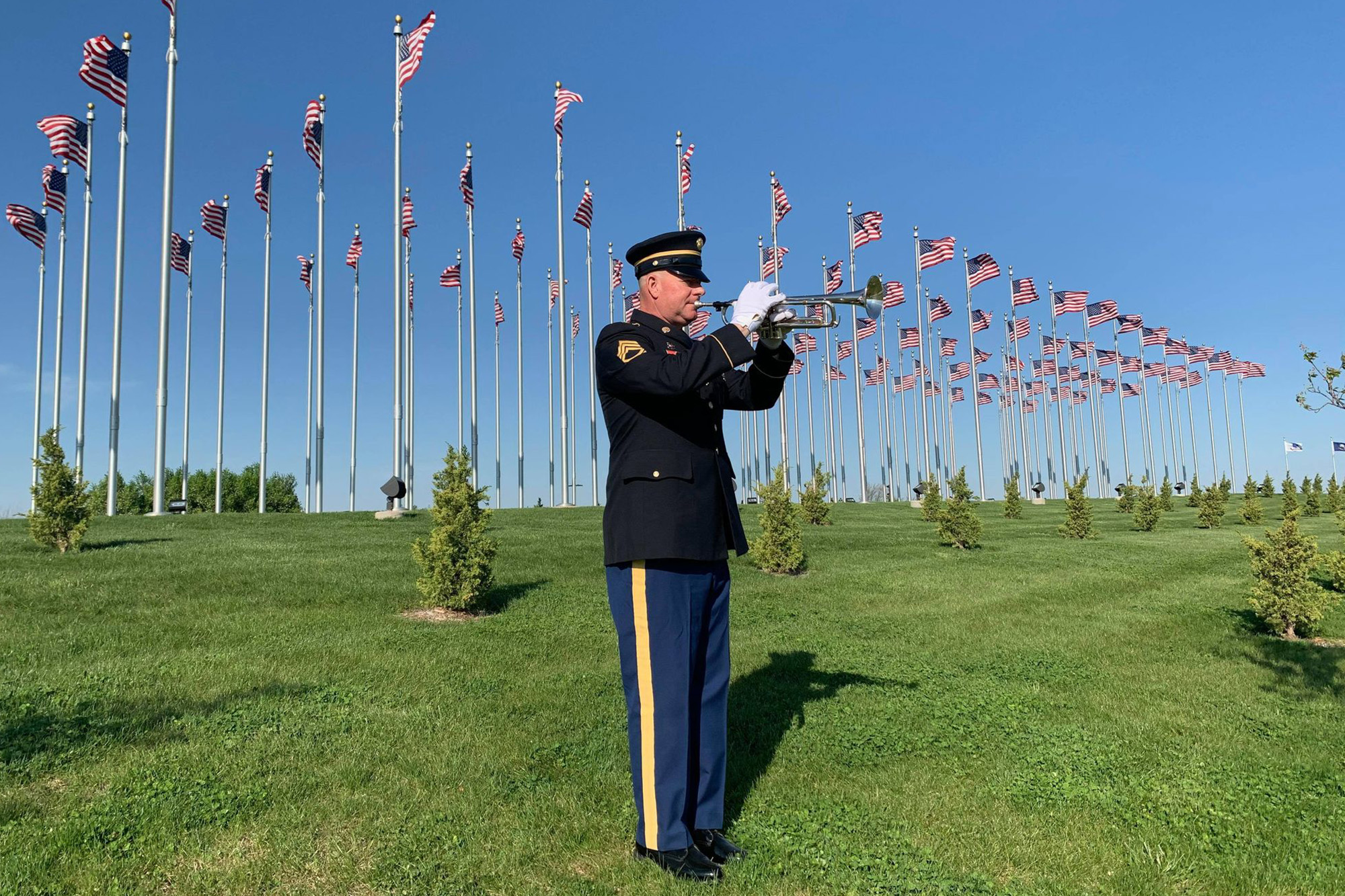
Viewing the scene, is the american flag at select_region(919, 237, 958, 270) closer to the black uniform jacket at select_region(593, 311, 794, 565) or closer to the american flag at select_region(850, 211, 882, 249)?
the american flag at select_region(850, 211, 882, 249)

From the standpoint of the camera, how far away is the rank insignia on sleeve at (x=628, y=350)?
10.9ft

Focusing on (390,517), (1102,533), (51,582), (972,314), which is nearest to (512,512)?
(390,517)

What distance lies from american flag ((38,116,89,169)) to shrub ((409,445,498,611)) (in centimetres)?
2305

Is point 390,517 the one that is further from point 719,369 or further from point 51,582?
point 719,369

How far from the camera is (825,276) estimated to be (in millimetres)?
39281

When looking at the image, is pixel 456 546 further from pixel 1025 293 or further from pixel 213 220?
pixel 1025 293

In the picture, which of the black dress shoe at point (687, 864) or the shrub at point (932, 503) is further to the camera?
the shrub at point (932, 503)

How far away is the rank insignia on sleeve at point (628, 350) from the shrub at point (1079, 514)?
21.9 m

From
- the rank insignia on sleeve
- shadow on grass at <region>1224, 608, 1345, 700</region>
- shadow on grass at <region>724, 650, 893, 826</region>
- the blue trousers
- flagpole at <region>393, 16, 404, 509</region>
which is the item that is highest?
flagpole at <region>393, 16, 404, 509</region>

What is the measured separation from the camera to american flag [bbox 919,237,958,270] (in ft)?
106

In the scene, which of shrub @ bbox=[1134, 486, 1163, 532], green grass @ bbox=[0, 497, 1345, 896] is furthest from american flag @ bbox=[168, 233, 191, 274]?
shrub @ bbox=[1134, 486, 1163, 532]

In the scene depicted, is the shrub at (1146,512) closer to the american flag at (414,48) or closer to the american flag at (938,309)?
the american flag at (938,309)

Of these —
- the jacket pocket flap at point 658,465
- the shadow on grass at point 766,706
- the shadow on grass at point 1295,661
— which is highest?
the jacket pocket flap at point 658,465

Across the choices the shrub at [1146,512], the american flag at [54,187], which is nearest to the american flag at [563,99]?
the american flag at [54,187]
